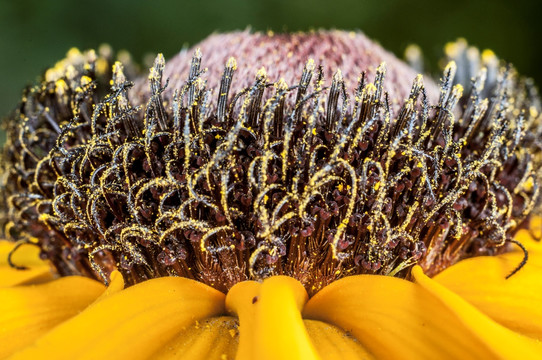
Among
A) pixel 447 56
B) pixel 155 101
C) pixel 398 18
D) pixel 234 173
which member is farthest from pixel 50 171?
pixel 398 18

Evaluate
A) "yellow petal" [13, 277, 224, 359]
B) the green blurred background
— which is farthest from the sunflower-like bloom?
the green blurred background

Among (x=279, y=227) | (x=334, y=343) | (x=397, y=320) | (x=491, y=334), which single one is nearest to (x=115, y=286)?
(x=279, y=227)

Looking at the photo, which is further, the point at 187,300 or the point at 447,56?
the point at 447,56

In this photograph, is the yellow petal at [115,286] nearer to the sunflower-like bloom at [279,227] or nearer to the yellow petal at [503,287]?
the sunflower-like bloom at [279,227]

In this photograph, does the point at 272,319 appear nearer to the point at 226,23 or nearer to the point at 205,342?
the point at 205,342

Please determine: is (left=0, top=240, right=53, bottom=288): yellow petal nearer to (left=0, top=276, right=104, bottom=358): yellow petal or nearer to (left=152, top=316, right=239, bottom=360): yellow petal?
(left=0, top=276, right=104, bottom=358): yellow petal

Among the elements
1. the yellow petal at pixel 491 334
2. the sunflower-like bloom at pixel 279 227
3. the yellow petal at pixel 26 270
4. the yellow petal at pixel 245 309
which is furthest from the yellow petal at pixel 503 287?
the yellow petal at pixel 26 270

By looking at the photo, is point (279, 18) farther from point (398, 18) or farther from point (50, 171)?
point (50, 171)
